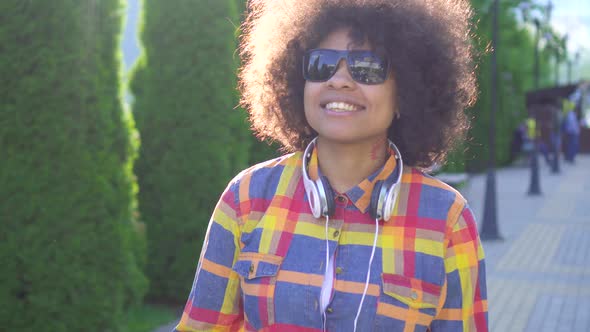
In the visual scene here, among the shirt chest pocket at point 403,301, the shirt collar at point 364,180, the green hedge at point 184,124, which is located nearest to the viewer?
the shirt chest pocket at point 403,301

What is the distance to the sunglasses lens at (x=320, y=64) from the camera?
2016mm

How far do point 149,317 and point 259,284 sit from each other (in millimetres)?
5473

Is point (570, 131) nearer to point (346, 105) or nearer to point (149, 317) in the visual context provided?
point (149, 317)

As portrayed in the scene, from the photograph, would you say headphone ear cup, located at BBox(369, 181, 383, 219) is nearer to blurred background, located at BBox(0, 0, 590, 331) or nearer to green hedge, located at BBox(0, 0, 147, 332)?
blurred background, located at BBox(0, 0, 590, 331)

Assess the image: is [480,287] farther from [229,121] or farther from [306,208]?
[229,121]

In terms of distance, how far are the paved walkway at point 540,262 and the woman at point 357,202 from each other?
16.4ft

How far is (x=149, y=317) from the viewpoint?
23.4 feet

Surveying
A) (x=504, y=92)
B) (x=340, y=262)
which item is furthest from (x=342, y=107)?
(x=504, y=92)

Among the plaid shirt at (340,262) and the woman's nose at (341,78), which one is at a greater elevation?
the woman's nose at (341,78)

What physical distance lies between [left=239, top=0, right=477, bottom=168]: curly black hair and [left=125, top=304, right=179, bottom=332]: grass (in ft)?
15.3

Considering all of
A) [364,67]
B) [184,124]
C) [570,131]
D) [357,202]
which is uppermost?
[364,67]

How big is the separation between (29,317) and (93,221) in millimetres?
706

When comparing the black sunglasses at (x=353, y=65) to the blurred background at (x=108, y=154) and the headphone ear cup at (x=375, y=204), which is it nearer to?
the headphone ear cup at (x=375, y=204)

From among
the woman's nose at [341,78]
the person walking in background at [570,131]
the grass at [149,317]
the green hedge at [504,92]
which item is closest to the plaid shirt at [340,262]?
the woman's nose at [341,78]
